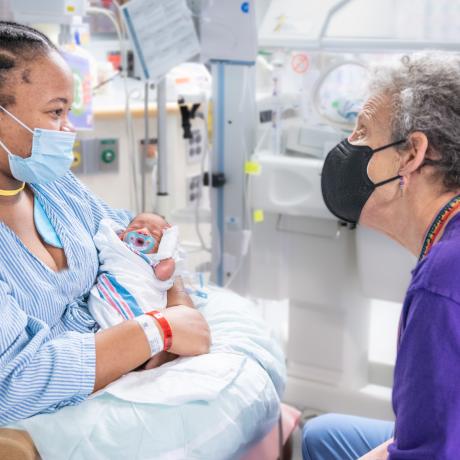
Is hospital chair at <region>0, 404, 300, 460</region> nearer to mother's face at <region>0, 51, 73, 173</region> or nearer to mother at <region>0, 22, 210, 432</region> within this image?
mother at <region>0, 22, 210, 432</region>

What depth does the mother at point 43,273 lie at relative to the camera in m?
1.37

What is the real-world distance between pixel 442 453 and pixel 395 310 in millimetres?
2673

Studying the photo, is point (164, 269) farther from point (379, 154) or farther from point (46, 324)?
point (379, 154)

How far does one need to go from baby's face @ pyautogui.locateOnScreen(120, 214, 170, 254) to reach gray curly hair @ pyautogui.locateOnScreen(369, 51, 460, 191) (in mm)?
705

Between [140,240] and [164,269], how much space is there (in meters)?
0.12

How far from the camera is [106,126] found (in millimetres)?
2941

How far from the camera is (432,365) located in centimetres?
110

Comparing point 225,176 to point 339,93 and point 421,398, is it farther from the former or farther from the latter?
point 421,398

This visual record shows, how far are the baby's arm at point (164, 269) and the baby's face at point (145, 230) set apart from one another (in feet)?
0.20

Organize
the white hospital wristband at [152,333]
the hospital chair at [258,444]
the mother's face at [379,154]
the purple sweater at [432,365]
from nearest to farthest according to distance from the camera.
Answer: the purple sweater at [432,365] → the hospital chair at [258,444] → the mother's face at [379,154] → the white hospital wristband at [152,333]

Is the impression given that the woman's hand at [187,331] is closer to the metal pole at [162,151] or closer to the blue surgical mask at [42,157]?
the blue surgical mask at [42,157]

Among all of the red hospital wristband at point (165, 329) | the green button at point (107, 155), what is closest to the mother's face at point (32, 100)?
the red hospital wristband at point (165, 329)

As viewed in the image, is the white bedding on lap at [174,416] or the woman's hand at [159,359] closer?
the white bedding on lap at [174,416]

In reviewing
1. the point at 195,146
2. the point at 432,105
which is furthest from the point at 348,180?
the point at 195,146
